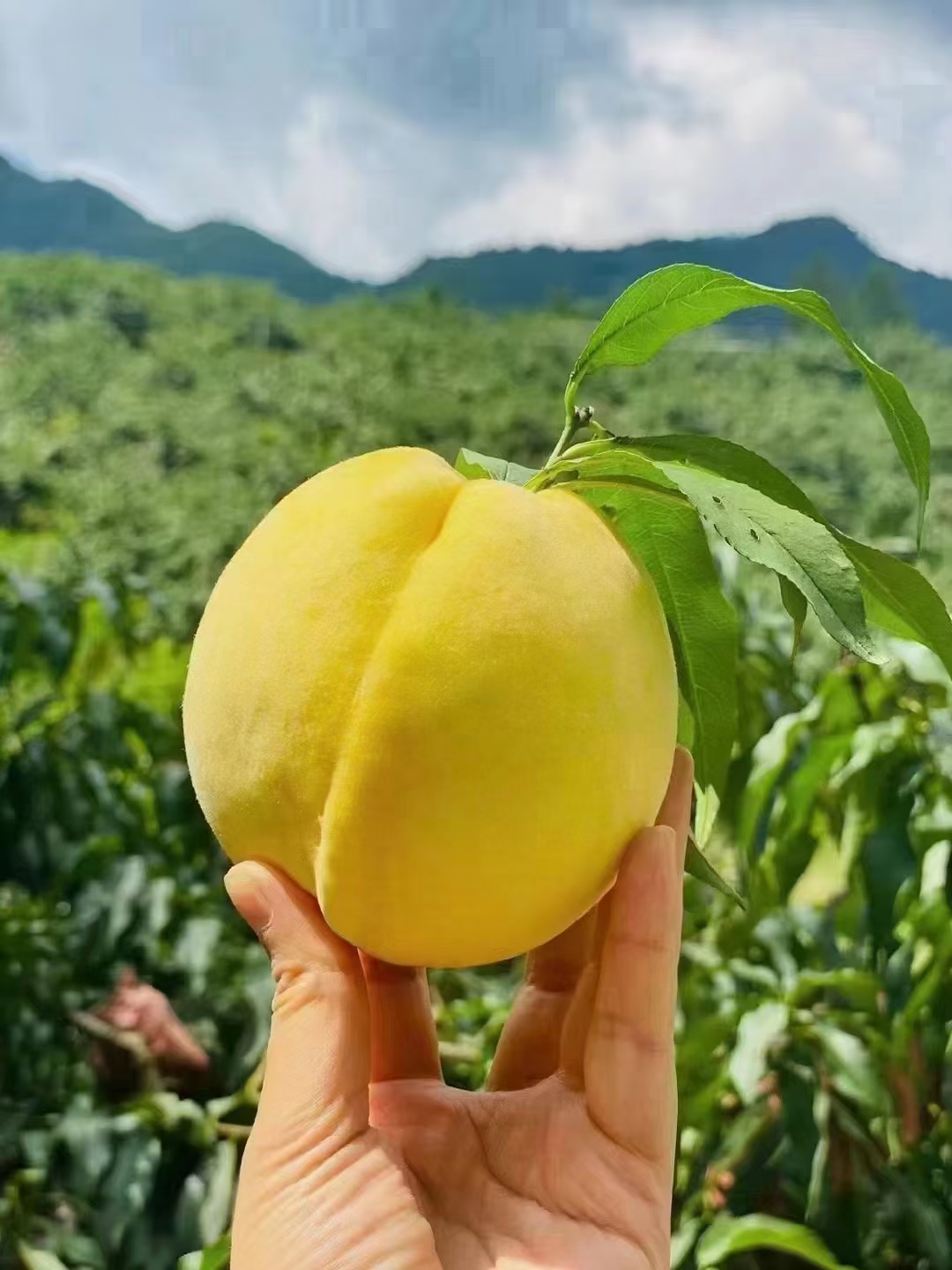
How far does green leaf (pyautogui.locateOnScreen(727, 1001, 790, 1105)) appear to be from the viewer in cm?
93

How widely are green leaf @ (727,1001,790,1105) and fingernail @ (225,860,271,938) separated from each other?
502 mm

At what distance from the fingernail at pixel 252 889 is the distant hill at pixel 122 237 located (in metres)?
16.2

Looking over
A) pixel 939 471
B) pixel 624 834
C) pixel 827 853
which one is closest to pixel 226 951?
pixel 827 853

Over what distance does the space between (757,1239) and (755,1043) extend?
0.44 ft

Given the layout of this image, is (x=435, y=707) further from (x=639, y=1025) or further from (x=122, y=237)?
(x=122, y=237)

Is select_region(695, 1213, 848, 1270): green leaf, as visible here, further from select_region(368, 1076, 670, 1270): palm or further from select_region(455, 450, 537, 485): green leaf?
select_region(455, 450, 537, 485): green leaf

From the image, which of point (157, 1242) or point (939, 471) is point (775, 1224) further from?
point (939, 471)

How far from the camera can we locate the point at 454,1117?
0.66 meters

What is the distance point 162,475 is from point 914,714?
1133 centimetres

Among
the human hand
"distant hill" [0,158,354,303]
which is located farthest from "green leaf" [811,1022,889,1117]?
"distant hill" [0,158,354,303]

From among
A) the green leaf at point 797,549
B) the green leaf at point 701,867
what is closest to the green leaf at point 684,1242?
the green leaf at point 701,867

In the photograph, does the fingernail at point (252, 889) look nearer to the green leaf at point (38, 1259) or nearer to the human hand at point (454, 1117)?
the human hand at point (454, 1117)

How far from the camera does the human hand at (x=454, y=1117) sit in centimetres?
56

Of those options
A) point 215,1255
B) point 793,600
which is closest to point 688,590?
point 793,600
